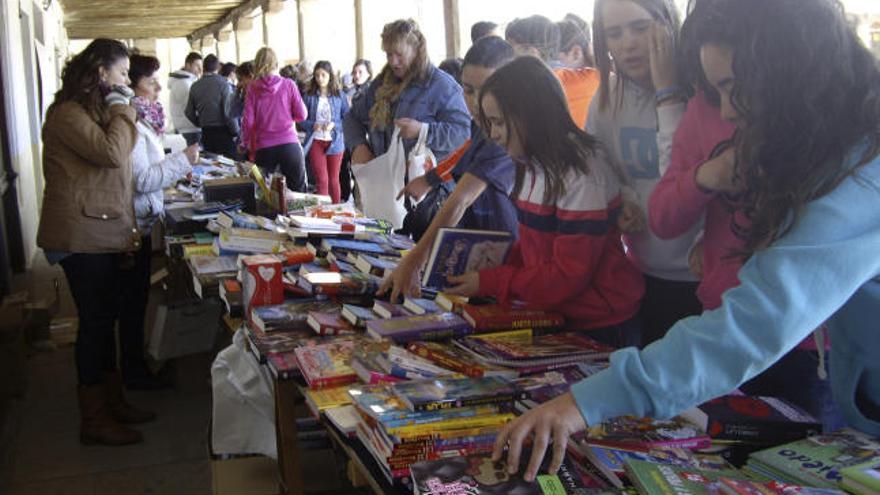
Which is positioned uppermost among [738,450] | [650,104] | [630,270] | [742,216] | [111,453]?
[650,104]

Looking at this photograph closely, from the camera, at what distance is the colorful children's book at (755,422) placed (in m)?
1.47

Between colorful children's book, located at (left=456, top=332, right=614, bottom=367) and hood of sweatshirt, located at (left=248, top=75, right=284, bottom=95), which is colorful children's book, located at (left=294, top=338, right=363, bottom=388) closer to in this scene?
colorful children's book, located at (left=456, top=332, right=614, bottom=367)

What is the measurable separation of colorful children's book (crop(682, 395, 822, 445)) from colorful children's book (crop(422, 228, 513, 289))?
0.91 meters

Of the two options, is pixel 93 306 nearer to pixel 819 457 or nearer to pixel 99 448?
pixel 99 448

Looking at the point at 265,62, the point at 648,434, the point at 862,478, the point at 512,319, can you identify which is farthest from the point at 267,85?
the point at 862,478

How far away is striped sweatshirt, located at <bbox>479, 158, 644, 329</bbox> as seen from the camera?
1985 millimetres

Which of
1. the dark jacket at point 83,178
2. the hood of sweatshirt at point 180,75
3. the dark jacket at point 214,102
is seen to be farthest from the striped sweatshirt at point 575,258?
the hood of sweatshirt at point 180,75

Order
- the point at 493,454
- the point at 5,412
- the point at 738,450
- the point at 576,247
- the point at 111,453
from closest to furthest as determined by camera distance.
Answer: the point at 493,454
the point at 738,450
the point at 576,247
the point at 111,453
the point at 5,412

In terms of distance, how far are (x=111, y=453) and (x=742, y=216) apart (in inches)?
113

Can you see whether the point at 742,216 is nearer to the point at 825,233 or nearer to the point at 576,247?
the point at 825,233

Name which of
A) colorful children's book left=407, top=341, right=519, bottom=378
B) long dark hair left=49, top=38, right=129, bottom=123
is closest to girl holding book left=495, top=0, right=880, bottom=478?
colorful children's book left=407, top=341, right=519, bottom=378

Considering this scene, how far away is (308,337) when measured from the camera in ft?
7.49

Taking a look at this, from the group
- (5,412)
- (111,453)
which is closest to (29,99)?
(5,412)

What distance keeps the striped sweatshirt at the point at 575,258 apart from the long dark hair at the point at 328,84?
691 cm
